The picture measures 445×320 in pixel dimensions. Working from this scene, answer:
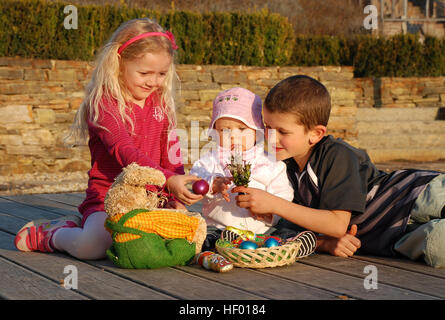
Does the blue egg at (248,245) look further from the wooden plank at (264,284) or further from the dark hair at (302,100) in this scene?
the dark hair at (302,100)

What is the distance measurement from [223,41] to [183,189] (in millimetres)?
6259

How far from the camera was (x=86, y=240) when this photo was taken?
115 inches

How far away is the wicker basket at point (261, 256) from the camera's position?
2.60 metres

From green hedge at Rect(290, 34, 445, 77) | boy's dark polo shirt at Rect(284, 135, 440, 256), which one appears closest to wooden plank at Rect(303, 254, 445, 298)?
boy's dark polo shirt at Rect(284, 135, 440, 256)

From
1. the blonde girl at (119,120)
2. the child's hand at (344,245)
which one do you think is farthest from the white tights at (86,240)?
the child's hand at (344,245)

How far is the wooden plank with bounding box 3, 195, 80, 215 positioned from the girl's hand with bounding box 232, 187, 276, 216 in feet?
6.67

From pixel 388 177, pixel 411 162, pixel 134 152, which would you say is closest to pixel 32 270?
pixel 134 152

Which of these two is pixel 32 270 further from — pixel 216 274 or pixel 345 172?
pixel 345 172

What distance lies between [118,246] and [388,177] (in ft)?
4.82

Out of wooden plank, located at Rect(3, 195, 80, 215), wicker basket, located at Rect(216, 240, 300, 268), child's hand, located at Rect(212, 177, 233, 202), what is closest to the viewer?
wicker basket, located at Rect(216, 240, 300, 268)

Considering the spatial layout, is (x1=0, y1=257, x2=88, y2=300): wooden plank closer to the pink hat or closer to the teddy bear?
the teddy bear

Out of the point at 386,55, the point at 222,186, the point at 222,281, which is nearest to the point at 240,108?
the point at 222,186

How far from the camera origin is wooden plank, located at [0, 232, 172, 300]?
2213 mm

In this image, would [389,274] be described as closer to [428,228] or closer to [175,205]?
[428,228]
